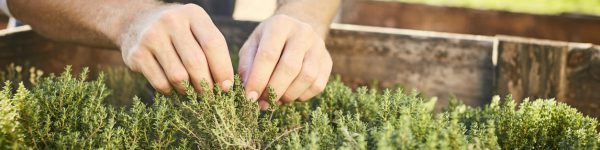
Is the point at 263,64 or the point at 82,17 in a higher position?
the point at 82,17

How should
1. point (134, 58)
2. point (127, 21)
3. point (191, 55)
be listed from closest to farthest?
point (191, 55), point (134, 58), point (127, 21)

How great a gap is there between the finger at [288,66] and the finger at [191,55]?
189 millimetres

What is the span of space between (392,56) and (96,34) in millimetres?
1446

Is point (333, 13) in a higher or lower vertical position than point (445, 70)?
higher

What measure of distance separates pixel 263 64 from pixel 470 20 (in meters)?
3.76

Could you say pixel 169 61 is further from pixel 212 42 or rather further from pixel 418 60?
pixel 418 60

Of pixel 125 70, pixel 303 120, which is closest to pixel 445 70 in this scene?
pixel 303 120

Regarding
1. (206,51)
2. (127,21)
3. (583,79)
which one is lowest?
(206,51)

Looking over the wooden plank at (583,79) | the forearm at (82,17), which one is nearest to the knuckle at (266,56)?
the forearm at (82,17)

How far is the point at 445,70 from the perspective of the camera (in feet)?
9.78

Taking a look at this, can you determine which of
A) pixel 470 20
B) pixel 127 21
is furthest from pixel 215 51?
pixel 470 20

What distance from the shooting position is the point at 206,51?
5.42ft

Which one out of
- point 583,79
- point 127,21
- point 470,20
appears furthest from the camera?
point 470,20

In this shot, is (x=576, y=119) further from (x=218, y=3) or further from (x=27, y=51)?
(x=218, y=3)
